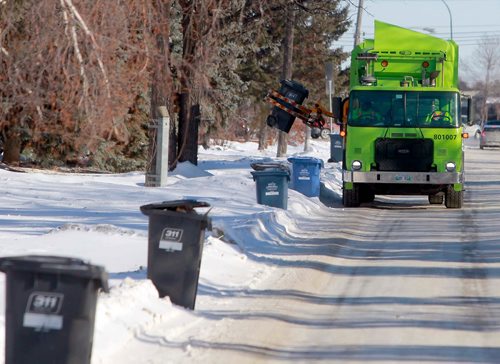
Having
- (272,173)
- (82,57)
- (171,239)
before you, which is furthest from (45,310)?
(272,173)

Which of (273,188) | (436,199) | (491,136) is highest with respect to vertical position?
(491,136)

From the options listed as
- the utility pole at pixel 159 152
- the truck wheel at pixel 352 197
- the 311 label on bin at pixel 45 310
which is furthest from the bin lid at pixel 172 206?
the utility pole at pixel 159 152

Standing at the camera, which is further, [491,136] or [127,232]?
[491,136]

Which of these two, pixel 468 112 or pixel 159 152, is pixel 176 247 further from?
pixel 159 152

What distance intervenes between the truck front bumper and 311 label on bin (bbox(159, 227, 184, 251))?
12729mm

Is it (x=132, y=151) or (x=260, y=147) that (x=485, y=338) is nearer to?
(x=132, y=151)

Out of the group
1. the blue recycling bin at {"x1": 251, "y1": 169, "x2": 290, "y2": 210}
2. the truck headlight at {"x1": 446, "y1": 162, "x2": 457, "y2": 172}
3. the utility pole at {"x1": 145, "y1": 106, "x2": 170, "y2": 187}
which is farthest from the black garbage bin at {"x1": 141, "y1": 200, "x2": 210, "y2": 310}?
the utility pole at {"x1": 145, "y1": 106, "x2": 170, "y2": 187}

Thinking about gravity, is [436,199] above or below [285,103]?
below

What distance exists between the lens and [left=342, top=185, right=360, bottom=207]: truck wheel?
2234cm

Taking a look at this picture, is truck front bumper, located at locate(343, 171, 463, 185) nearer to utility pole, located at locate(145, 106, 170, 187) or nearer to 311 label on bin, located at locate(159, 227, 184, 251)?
utility pole, located at locate(145, 106, 170, 187)

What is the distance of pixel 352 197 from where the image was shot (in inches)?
883

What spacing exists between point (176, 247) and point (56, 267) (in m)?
2.95

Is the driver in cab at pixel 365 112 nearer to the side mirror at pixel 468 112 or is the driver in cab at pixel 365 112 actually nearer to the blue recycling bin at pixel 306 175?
the side mirror at pixel 468 112

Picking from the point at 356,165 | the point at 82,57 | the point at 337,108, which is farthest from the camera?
the point at 337,108
